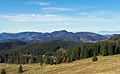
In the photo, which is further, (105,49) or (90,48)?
(90,48)

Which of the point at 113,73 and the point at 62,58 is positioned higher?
the point at 113,73

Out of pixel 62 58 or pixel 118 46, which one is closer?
pixel 118 46

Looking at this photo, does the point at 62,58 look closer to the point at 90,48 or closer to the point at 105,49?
the point at 90,48

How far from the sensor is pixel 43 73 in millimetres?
90562

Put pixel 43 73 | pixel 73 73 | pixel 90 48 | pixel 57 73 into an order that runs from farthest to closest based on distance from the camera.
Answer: pixel 90 48, pixel 43 73, pixel 57 73, pixel 73 73

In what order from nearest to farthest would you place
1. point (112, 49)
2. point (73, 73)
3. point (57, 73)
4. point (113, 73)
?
1. point (113, 73)
2. point (73, 73)
3. point (57, 73)
4. point (112, 49)

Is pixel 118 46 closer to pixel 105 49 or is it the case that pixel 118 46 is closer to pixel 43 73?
pixel 105 49

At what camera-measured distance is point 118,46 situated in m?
165

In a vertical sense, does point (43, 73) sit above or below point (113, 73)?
below

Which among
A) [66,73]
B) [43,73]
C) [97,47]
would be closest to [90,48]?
[97,47]

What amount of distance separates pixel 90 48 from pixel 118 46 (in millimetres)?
18427

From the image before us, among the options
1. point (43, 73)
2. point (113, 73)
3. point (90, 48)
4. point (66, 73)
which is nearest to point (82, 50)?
point (90, 48)

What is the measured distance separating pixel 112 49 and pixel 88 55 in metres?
16.7

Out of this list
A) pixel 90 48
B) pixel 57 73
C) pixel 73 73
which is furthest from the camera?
pixel 90 48
